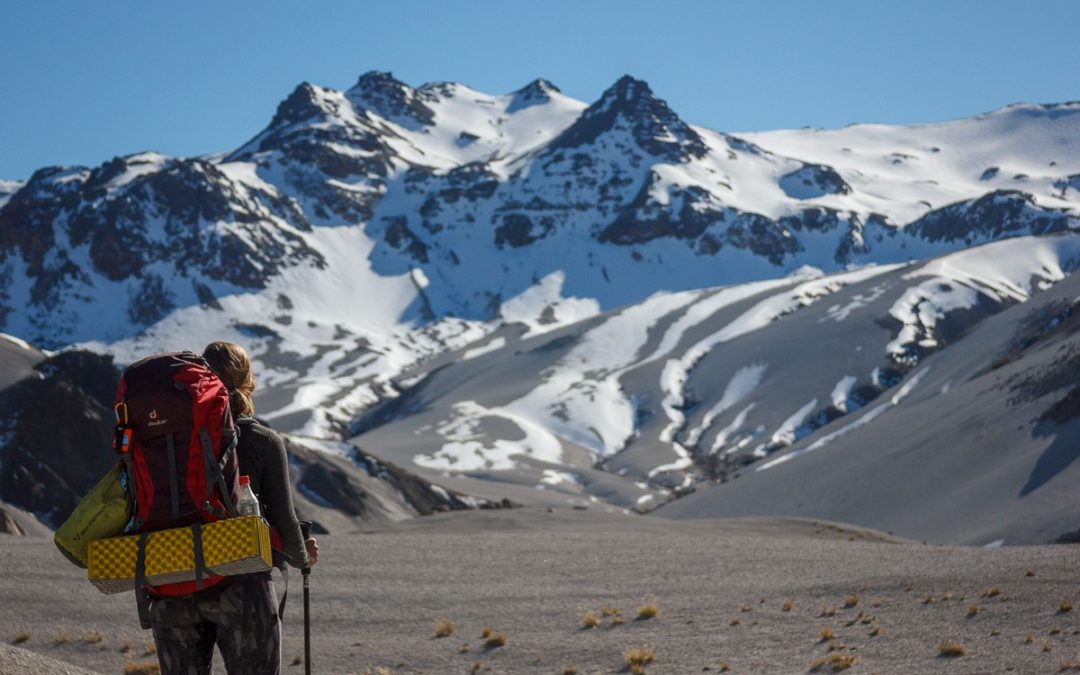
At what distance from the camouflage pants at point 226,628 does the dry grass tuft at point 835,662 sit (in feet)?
27.5

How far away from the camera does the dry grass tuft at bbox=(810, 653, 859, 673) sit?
14.1 meters

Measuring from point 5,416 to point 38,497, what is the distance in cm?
708

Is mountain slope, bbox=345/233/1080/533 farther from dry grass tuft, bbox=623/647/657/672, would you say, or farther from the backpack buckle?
the backpack buckle

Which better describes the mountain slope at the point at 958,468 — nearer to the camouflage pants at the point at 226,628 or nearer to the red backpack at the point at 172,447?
the camouflage pants at the point at 226,628

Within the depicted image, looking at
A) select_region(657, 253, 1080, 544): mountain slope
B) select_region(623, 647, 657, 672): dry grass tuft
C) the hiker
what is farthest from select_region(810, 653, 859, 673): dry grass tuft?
select_region(657, 253, 1080, 544): mountain slope

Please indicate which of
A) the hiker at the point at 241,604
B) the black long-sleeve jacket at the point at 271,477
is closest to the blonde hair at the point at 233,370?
the hiker at the point at 241,604

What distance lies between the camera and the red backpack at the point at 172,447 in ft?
23.2

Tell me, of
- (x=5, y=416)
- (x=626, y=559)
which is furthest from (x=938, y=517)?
(x=5, y=416)

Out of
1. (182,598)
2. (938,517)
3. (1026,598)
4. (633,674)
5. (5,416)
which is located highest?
(5,416)

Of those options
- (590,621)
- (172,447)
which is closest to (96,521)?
(172,447)

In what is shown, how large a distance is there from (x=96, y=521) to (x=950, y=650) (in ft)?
34.8

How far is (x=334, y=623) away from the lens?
20.0 metres

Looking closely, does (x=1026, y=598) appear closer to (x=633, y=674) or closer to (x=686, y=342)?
(x=633, y=674)

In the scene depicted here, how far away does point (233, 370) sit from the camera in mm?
7859
